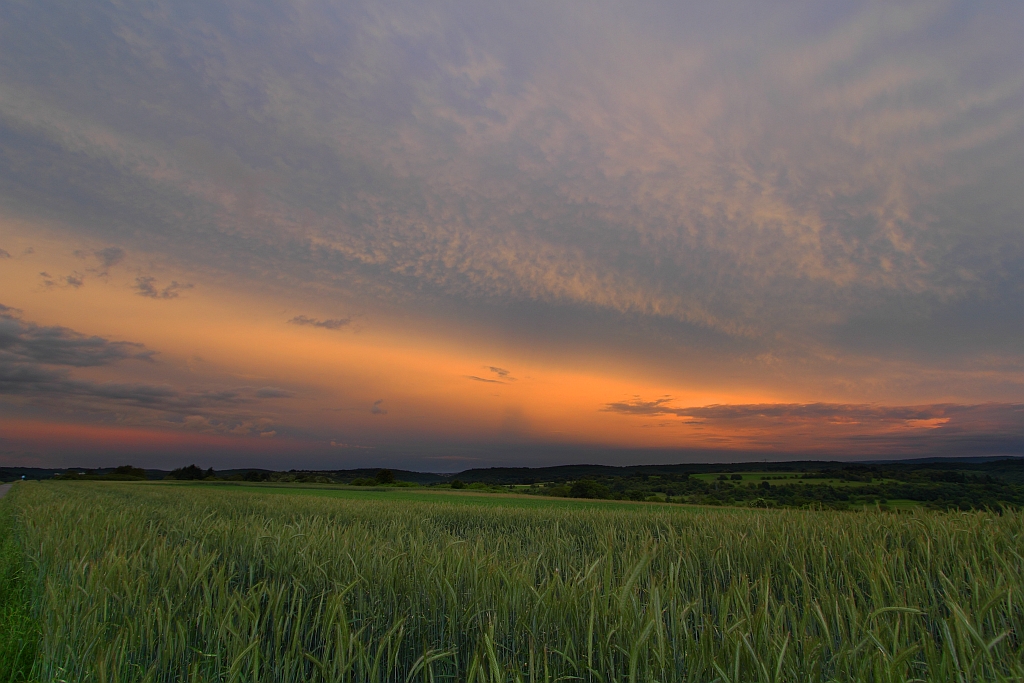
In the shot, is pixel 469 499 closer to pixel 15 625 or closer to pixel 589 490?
pixel 15 625

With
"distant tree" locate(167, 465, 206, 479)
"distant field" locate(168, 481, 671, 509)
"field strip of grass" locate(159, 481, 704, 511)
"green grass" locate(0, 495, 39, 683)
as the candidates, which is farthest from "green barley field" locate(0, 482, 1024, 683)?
"distant tree" locate(167, 465, 206, 479)

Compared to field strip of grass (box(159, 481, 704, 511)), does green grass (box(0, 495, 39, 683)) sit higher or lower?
higher

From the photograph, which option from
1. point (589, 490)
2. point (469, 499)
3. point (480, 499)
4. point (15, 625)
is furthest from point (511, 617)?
point (589, 490)

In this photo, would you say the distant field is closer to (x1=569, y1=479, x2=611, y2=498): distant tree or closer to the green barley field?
(x1=569, y1=479, x2=611, y2=498): distant tree

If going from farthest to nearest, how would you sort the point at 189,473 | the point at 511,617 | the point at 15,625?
the point at 189,473
the point at 15,625
the point at 511,617

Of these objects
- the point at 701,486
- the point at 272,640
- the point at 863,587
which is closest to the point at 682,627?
the point at 272,640

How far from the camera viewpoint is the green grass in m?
4.76

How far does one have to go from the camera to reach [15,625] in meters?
5.52

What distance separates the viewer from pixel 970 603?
386 centimetres

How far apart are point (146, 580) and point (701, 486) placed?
4614 centimetres

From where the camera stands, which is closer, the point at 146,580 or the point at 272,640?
the point at 272,640

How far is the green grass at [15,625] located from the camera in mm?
4762

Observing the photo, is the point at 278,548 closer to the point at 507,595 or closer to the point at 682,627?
the point at 507,595

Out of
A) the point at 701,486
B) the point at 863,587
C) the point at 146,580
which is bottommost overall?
the point at 701,486
